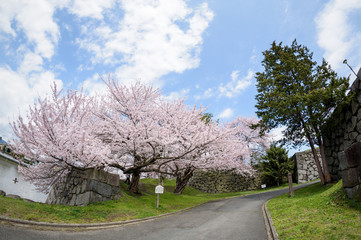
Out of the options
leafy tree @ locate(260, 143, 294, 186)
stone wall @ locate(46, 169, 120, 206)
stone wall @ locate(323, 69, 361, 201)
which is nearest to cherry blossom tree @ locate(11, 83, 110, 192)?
stone wall @ locate(46, 169, 120, 206)

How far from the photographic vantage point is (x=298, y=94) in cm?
1539

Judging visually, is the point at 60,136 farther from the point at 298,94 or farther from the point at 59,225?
the point at 298,94

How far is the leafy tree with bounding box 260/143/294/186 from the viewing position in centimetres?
2461

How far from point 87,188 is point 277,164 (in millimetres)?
21923

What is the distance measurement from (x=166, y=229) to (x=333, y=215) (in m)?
5.99

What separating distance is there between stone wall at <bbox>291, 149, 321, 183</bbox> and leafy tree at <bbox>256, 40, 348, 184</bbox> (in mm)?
6725

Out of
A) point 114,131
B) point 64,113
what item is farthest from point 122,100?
point 64,113

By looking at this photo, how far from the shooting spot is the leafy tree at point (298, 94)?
1491 cm

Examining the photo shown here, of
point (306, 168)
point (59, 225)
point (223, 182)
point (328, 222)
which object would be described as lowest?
point (59, 225)

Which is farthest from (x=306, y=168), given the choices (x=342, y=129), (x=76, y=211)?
(x=76, y=211)

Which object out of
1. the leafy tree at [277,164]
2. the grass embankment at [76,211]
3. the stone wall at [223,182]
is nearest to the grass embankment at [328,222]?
the grass embankment at [76,211]

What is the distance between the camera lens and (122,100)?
43.9 ft

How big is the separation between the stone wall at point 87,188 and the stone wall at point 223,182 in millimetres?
19683

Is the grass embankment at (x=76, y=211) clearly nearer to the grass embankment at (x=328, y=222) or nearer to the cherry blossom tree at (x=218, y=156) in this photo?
the cherry blossom tree at (x=218, y=156)
